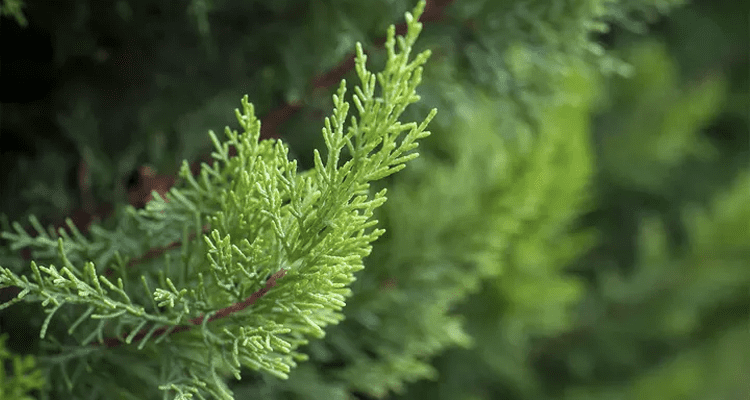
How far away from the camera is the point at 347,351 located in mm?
1100

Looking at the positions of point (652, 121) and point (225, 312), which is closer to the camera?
point (225, 312)

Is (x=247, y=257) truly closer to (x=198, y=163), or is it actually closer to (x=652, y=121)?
(x=198, y=163)

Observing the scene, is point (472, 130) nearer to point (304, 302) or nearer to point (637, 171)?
point (304, 302)

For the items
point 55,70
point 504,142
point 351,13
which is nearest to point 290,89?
point 351,13

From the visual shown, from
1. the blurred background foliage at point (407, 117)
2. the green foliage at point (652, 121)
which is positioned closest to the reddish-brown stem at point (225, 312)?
the blurred background foliage at point (407, 117)

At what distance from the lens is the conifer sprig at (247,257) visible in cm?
60

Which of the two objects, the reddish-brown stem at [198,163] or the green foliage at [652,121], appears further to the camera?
the green foliage at [652,121]

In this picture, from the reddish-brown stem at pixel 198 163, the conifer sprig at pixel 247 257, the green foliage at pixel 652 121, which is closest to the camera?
the conifer sprig at pixel 247 257

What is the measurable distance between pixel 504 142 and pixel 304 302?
2.61 ft

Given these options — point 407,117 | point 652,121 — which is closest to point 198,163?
point 407,117

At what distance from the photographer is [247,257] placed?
653 millimetres

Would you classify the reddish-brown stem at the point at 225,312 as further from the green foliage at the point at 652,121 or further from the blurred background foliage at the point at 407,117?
the green foliage at the point at 652,121

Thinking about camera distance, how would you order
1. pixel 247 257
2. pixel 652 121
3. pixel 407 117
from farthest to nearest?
pixel 652 121, pixel 407 117, pixel 247 257

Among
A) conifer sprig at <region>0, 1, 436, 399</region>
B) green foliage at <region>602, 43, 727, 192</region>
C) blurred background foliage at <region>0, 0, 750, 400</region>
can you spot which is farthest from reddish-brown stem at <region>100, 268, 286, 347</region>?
green foliage at <region>602, 43, 727, 192</region>
